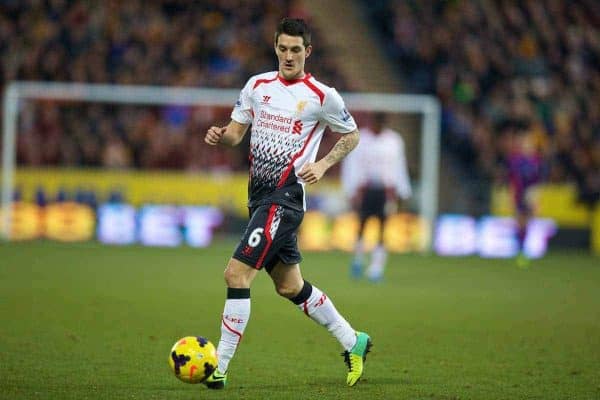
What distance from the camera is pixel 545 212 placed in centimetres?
2242

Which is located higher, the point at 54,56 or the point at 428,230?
the point at 54,56

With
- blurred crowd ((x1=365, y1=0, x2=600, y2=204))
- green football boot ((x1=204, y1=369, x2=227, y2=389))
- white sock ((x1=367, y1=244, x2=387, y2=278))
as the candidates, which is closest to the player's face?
green football boot ((x1=204, y1=369, x2=227, y2=389))

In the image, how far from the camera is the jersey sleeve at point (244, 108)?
764 cm

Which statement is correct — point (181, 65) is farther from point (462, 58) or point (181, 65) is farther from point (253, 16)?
point (462, 58)

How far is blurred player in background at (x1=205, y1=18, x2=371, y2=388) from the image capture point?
7.29 meters

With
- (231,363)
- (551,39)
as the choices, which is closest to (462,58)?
(551,39)

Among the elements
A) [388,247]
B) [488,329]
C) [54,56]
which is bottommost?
[388,247]

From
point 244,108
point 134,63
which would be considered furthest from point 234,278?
point 134,63

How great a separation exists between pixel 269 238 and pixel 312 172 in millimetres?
481

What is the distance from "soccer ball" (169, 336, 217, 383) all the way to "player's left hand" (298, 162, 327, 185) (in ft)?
→ 3.84

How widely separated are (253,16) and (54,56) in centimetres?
460

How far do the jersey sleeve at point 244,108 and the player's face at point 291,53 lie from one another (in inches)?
11.5

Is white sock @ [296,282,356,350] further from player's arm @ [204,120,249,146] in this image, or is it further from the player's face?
the player's face

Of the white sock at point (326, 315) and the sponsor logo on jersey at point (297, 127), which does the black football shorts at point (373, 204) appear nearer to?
the white sock at point (326, 315)
